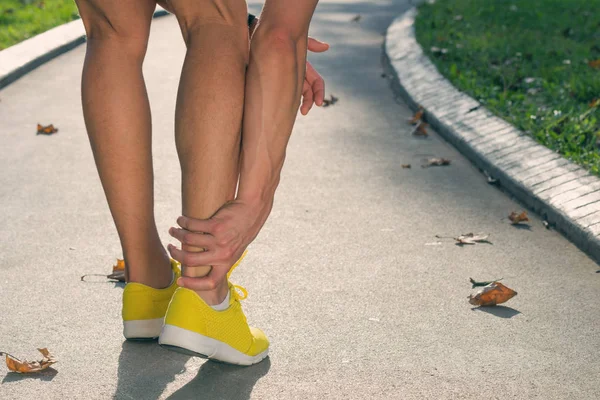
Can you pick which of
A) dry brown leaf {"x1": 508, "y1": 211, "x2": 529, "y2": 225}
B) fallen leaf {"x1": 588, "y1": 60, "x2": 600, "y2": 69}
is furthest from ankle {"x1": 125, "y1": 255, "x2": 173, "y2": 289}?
fallen leaf {"x1": 588, "y1": 60, "x2": 600, "y2": 69}

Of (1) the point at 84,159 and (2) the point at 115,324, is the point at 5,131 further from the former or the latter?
(2) the point at 115,324

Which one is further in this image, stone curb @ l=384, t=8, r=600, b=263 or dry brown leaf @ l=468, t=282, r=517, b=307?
stone curb @ l=384, t=8, r=600, b=263

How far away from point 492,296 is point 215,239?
1.04 metres

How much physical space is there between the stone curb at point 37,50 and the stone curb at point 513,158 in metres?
2.71

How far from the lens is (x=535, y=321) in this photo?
9.41 ft

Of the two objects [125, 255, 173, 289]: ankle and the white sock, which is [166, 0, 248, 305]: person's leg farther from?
[125, 255, 173, 289]: ankle

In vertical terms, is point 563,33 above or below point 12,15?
above

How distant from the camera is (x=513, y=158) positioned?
452 centimetres

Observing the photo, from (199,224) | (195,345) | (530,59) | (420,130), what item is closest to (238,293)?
(195,345)

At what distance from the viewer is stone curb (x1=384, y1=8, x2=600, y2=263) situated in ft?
12.1

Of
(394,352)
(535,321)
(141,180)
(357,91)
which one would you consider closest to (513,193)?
(535,321)

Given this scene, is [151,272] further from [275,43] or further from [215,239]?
[275,43]

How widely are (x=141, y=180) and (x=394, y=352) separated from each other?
2.57 feet

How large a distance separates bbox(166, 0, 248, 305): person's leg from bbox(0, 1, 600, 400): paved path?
17.6 inches
